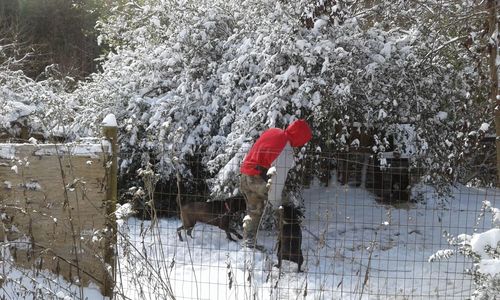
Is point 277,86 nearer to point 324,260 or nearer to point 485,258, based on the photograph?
point 324,260

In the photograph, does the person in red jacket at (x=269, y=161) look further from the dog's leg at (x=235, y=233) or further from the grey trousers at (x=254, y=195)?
the dog's leg at (x=235, y=233)

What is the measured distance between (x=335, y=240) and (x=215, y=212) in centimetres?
175

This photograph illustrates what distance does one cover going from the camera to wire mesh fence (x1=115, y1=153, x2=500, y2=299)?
16.2 feet

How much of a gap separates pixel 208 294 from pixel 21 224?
169 centimetres

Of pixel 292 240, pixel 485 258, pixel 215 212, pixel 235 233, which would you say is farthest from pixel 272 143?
pixel 485 258

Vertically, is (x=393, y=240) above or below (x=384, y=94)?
below

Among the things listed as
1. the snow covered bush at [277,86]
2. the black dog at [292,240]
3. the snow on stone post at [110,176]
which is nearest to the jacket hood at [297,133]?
the black dog at [292,240]

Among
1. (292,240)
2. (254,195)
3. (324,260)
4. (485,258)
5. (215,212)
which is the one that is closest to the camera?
(485,258)

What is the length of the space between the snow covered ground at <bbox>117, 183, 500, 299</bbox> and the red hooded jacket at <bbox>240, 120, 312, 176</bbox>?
73 centimetres

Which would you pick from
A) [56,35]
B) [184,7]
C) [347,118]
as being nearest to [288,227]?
[347,118]

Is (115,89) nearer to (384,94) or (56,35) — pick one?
(384,94)

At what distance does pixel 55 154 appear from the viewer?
13.9 ft

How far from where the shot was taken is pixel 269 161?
20.8 feet

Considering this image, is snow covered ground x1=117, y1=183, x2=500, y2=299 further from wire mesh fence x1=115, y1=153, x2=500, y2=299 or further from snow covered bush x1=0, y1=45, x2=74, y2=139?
snow covered bush x1=0, y1=45, x2=74, y2=139
